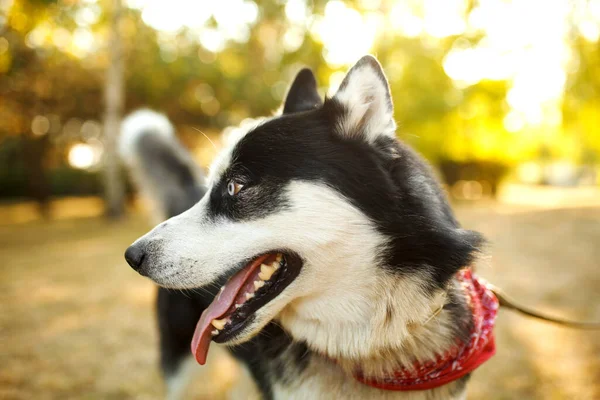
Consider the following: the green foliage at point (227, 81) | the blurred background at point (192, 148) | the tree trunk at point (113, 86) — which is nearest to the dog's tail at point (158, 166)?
the blurred background at point (192, 148)

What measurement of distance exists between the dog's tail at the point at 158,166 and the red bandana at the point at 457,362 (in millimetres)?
1930

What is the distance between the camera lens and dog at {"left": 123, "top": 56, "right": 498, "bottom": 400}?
65.9 inches

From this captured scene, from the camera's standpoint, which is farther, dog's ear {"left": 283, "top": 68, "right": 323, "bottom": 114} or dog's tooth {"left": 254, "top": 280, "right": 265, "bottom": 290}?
dog's ear {"left": 283, "top": 68, "right": 323, "bottom": 114}

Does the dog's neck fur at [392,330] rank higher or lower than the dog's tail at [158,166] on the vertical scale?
lower

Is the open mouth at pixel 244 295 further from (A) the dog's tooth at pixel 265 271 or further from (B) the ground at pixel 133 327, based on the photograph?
(B) the ground at pixel 133 327

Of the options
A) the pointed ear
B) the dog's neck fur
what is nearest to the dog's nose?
the dog's neck fur

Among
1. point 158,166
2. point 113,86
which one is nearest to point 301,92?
point 158,166

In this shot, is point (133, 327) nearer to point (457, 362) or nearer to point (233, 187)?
point (233, 187)

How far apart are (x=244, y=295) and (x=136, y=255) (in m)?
0.45

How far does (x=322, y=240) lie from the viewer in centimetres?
166

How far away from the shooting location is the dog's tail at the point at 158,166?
318 cm

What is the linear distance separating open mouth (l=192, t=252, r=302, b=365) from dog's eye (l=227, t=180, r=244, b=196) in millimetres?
306

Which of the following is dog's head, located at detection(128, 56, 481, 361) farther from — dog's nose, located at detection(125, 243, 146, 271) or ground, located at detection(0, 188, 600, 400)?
ground, located at detection(0, 188, 600, 400)

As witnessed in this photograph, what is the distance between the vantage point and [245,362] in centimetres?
232
